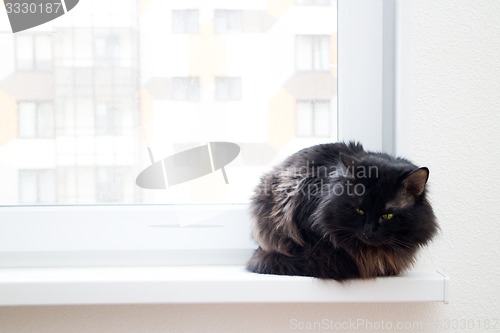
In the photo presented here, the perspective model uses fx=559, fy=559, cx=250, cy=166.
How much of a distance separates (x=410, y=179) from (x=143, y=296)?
0.53 m

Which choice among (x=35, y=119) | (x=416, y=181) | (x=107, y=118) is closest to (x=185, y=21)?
(x=107, y=118)

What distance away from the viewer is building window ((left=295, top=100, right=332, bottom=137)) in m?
1.29

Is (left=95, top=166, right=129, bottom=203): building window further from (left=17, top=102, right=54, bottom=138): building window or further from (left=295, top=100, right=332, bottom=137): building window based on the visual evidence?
(left=295, top=100, right=332, bottom=137): building window

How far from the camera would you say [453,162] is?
117 centimetres

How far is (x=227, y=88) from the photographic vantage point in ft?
4.21

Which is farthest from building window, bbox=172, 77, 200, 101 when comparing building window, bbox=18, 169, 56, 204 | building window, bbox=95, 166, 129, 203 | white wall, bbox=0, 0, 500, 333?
white wall, bbox=0, 0, 500, 333

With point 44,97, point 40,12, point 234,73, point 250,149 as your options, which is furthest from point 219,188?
point 40,12

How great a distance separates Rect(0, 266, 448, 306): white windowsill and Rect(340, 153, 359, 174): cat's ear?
0.22 metres

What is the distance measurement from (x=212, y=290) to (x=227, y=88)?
0.48 metres

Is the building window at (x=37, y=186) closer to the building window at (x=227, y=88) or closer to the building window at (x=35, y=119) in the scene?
the building window at (x=35, y=119)

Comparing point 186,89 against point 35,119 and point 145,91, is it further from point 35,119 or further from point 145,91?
point 35,119

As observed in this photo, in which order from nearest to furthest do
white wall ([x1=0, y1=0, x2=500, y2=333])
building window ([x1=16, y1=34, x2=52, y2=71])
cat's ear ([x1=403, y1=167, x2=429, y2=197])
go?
1. cat's ear ([x1=403, y1=167, x2=429, y2=197])
2. white wall ([x1=0, y1=0, x2=500, y2=333])
3. building window ([x1=16, y1=34, x2=52, y2=71])

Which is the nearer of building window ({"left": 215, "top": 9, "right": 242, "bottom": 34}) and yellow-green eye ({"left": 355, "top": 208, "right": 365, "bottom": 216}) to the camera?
yellow-green eye ({"left": 355, "top": 208, "right": 365, "bottom": 216})

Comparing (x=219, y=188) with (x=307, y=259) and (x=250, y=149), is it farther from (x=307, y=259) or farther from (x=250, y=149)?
(x=307, y=259)
